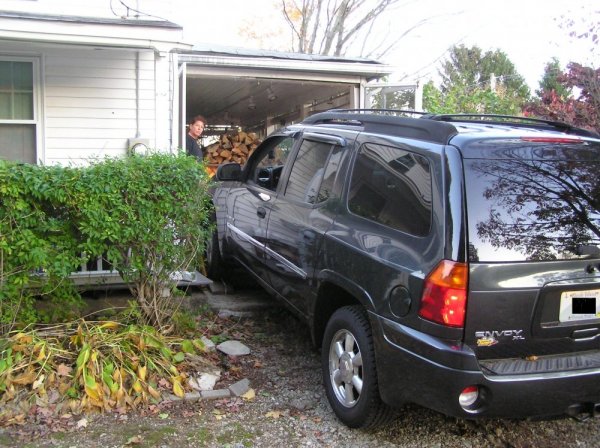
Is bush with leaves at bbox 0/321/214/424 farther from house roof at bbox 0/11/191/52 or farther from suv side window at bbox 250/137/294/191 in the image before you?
house roof at bbox 0/11/191/52

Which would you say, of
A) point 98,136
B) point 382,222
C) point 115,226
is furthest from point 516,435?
point 98,136

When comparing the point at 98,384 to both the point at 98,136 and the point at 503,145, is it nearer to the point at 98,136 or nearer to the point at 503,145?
the point at 503,145

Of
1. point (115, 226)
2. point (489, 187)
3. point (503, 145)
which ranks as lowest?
point (115, 226)

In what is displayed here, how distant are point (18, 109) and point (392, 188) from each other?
496 centimetres

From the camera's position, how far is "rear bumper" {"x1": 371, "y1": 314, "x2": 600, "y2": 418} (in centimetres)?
296

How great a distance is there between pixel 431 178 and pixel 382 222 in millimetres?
442

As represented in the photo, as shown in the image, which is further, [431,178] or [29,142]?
[29,142]

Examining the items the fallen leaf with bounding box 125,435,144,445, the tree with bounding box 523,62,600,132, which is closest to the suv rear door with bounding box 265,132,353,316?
the fallen leaf with bounding box 125,435,144,445

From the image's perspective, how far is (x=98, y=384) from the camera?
393 cm

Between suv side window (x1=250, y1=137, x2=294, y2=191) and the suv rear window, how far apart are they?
2.32 m

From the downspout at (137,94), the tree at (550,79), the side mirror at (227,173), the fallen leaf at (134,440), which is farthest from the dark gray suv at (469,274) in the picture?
the tree at (550,79)

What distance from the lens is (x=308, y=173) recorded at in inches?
182

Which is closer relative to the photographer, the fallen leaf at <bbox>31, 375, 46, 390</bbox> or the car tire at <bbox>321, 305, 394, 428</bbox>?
the car tire at <bbox>321, 305, 394, 428</bbox>

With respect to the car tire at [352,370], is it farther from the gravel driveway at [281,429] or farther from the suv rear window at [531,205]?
the suv rear window at [531,205]
